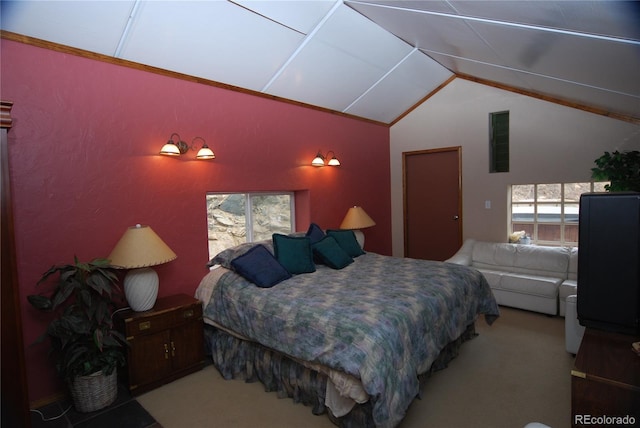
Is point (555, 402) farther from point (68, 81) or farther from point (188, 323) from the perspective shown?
point (68, 81)

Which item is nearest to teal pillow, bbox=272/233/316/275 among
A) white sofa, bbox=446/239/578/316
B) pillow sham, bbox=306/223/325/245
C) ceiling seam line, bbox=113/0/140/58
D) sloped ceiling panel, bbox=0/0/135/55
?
pillow sham, bbox=306/223/325/245

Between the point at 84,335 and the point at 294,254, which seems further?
the point at 294,254

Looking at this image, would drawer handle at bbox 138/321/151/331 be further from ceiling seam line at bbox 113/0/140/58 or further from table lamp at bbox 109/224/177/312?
ceiling seam line at bbox 113/0/140/58

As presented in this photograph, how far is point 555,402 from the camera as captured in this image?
241cm

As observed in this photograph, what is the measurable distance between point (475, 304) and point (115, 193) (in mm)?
3214

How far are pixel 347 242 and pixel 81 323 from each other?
8.57 feet

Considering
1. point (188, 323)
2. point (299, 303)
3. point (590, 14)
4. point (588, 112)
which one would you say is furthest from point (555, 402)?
point (588, 112)

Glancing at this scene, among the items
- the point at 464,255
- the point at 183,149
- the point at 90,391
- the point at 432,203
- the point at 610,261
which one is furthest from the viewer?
the point at 432,203

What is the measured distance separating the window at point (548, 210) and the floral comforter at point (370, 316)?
194 centimetres

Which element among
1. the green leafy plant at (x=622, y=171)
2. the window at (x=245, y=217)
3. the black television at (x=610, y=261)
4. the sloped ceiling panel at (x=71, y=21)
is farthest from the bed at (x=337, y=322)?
the sloped ceiling panel at (x=71, y=21)

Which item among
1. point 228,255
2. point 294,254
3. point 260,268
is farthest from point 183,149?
point 294,254

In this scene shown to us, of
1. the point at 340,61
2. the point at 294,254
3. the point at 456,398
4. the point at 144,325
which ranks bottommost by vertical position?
the point at 456,398

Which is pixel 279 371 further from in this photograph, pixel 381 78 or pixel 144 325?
pixel 381 78

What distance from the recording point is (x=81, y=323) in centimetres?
233
